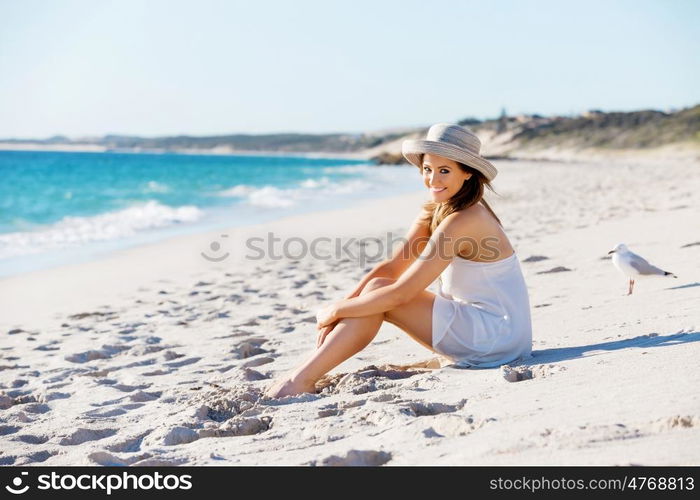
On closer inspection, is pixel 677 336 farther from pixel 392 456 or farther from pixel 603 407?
pixel 392 456

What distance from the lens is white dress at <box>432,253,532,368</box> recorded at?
351cm

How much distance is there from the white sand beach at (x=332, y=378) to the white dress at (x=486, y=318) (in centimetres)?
13

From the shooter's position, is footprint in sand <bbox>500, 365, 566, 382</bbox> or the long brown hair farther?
the long brown hair

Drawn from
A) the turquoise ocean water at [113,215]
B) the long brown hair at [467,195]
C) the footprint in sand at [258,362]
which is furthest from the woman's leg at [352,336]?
the turquoise ocean water at [113,215]

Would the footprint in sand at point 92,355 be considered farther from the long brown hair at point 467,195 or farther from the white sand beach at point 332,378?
the long brown hair at point 467,195

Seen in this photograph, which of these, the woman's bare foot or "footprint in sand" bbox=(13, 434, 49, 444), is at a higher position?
the woman's bare foot

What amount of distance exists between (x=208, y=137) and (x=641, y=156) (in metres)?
105

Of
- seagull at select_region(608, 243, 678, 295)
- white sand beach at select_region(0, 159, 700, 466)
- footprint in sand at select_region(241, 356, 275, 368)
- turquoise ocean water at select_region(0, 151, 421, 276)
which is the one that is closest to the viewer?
white sand beach at select_region(0, 159, 700, 466)

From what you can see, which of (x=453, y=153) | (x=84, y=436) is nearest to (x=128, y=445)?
(x=84, y=436)

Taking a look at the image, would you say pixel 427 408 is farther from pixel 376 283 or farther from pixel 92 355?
pixel 92 355

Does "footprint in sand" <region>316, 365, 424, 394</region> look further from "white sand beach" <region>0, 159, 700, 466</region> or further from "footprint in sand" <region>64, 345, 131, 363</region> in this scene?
"footprint in sand" <region>64, 345, 131, 363</region>

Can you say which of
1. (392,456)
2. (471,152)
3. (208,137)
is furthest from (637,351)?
(208,137)

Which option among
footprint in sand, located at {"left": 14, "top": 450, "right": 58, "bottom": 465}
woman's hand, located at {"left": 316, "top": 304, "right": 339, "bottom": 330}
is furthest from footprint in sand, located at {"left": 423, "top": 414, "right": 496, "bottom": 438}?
footprint in sand, located at {"left": 14, "top": 450, "right": 58, "bottom": 465}

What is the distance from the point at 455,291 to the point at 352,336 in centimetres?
61
